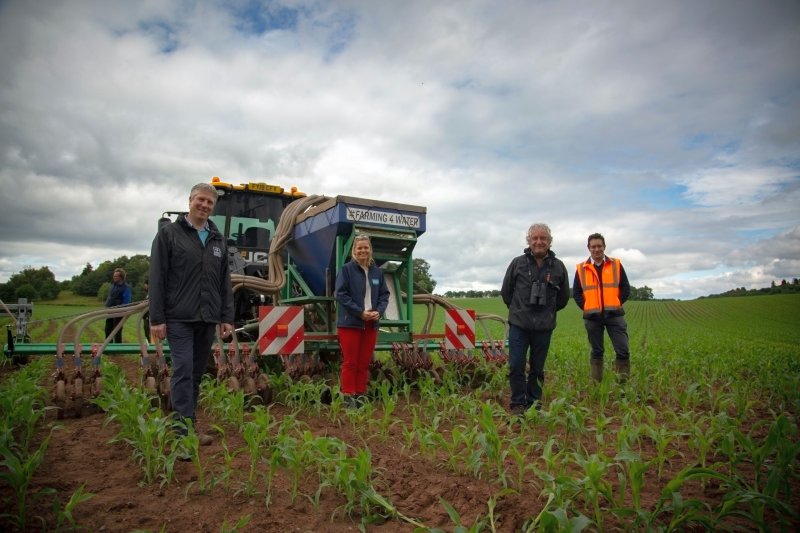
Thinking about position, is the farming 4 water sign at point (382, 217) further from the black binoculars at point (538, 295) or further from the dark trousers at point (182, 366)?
the dark trousers at point (182, 366)

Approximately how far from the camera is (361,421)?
4.32m

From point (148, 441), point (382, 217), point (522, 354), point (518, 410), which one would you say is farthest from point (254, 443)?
point (382, 217)

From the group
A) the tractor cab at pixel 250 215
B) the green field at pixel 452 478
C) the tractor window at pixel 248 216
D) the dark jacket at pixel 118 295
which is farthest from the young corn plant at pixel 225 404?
the dark jacket at pixel 118 295

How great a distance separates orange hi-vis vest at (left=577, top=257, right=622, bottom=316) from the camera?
5828 mm

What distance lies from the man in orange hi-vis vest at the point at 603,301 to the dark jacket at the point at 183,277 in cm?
404

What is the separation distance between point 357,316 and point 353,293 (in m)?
0.23

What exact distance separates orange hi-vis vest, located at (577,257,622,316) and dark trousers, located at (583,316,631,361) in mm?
127

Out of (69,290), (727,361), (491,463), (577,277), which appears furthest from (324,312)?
(69,290)

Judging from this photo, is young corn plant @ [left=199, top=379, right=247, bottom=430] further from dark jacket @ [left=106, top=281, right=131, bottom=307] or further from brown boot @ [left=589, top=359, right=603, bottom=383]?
dark jacket @ [left=106, top=281, right=131, bottom=307]

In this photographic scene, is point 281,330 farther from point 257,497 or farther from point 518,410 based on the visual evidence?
point 257,497

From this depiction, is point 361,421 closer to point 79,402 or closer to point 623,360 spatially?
point 79,402

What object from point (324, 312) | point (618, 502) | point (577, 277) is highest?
point (577, 277)

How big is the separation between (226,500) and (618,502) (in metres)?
2.08

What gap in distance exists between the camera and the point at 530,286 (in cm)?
484
